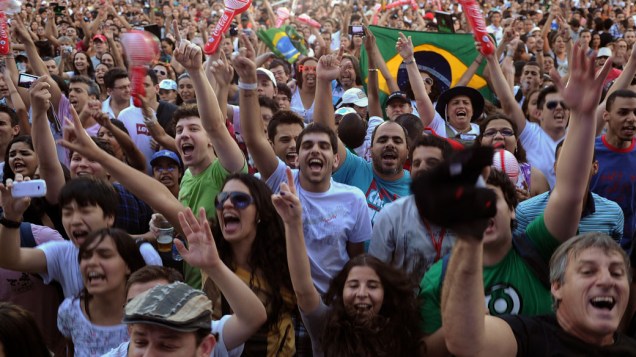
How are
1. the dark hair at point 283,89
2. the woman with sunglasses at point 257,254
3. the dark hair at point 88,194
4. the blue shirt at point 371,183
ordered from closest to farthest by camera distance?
the woman with sunglasses at point 257,254
the dark hair at point 88,194
the blue shirt at point 371,183
the dark hair at point 283,89

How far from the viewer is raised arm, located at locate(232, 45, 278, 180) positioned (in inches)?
159

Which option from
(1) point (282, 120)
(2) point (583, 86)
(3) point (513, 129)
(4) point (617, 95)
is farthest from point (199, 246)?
(4) point (617, 95)

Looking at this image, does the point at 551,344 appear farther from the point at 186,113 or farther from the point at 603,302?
the point at 186,113

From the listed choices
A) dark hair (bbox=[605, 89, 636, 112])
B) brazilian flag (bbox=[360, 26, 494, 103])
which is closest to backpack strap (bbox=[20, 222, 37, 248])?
dark hair (bbox=[605, 89, 636, 112])

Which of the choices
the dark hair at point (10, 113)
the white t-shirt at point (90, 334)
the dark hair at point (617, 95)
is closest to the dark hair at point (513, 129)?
the dark hair at point (617, 95)

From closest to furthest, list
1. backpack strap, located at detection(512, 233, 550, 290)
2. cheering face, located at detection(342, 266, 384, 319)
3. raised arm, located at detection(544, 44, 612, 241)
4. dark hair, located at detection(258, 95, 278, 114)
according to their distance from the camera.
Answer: raised arm, located at detection(544, 44, 612, 241) < backpack strap, located at detection(512, 233, 550, 290) < cheering face, located at detection(342, 266, 384, 319) < dark hair, located at detection(258, 95, 278, 114)

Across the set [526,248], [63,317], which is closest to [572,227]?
[526,248]

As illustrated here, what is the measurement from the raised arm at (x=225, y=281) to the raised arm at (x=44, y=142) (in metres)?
1.71

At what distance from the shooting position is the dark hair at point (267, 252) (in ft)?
10.8

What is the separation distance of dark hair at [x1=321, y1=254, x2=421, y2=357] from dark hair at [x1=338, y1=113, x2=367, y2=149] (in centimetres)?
261

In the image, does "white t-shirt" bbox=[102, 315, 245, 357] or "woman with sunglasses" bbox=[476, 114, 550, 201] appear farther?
"woman with sunglasses" bbox=[476, 114, 550, 201]

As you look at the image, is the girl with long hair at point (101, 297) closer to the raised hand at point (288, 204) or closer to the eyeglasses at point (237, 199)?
the eyeglasses at point (237, 199)

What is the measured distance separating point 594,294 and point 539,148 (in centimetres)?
310

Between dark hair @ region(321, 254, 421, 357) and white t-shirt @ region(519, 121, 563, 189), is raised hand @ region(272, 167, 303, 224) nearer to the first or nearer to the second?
dark hair @ region(321, 254, 421, 357)
